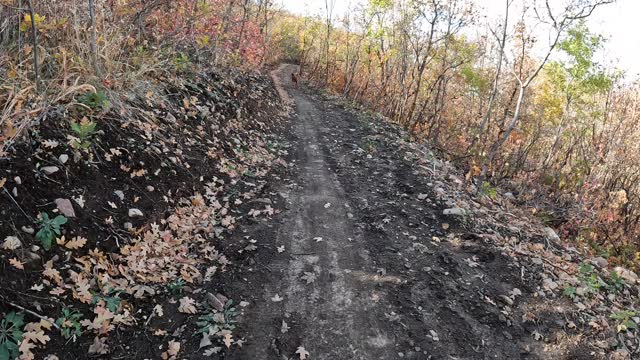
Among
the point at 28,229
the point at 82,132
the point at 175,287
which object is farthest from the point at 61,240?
the point at 82,132

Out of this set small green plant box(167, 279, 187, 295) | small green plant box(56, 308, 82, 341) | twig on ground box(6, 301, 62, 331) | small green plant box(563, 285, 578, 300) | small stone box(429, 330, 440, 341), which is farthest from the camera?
small green plant box(563, 285, 578, 300)

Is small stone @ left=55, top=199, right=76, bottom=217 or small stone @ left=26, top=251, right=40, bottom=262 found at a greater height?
small stone @ left=55, top=199, right=76, bottom=217

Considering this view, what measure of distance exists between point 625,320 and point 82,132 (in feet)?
23.2

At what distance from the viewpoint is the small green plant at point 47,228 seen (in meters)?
3.60

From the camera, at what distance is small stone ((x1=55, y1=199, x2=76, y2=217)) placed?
3918mm

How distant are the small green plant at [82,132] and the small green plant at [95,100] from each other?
46 centimetres

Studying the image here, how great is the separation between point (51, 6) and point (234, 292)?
16.3 ft

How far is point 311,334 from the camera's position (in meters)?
3.82

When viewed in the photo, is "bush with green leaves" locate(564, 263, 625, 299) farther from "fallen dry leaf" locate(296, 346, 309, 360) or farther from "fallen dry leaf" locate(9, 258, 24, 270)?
"fallen dry leaf" locate(9, 258, 24, 270)

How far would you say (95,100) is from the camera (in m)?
5.17

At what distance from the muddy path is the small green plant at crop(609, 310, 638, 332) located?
0.86m

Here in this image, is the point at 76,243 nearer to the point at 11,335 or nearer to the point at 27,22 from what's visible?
the point at 11,335

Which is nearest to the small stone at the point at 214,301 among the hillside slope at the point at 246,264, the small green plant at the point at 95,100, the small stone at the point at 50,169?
the hillside slope at the point at 246,264

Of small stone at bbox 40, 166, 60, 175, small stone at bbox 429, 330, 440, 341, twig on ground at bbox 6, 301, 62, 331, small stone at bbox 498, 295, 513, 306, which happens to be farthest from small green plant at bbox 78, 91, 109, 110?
small stone at bbox 498, 295, 513, 306
